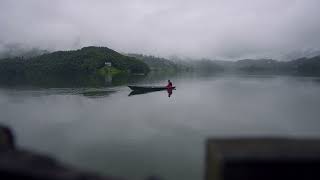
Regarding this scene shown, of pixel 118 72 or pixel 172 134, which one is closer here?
pixel 172 134

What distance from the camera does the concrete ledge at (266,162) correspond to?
600 centimetres

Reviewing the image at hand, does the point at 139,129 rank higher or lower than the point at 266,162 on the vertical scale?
lower

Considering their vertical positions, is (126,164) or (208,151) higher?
(208,151)

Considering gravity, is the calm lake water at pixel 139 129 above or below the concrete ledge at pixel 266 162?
below

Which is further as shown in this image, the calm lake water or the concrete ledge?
the calm lake water

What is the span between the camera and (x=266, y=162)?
6.04 metres

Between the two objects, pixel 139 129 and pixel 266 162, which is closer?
pixel 266 162

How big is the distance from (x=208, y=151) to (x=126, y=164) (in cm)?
1416

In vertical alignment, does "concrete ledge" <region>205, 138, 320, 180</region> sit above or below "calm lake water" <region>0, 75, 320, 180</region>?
above

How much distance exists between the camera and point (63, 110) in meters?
47.6

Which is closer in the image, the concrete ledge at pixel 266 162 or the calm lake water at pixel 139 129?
the concrete ledge at pixel 266 162

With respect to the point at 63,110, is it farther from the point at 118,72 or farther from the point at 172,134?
the point at 118,72

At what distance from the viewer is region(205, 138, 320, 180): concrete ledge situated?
6000 mm

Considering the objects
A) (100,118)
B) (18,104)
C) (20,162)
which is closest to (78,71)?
(18,104)
